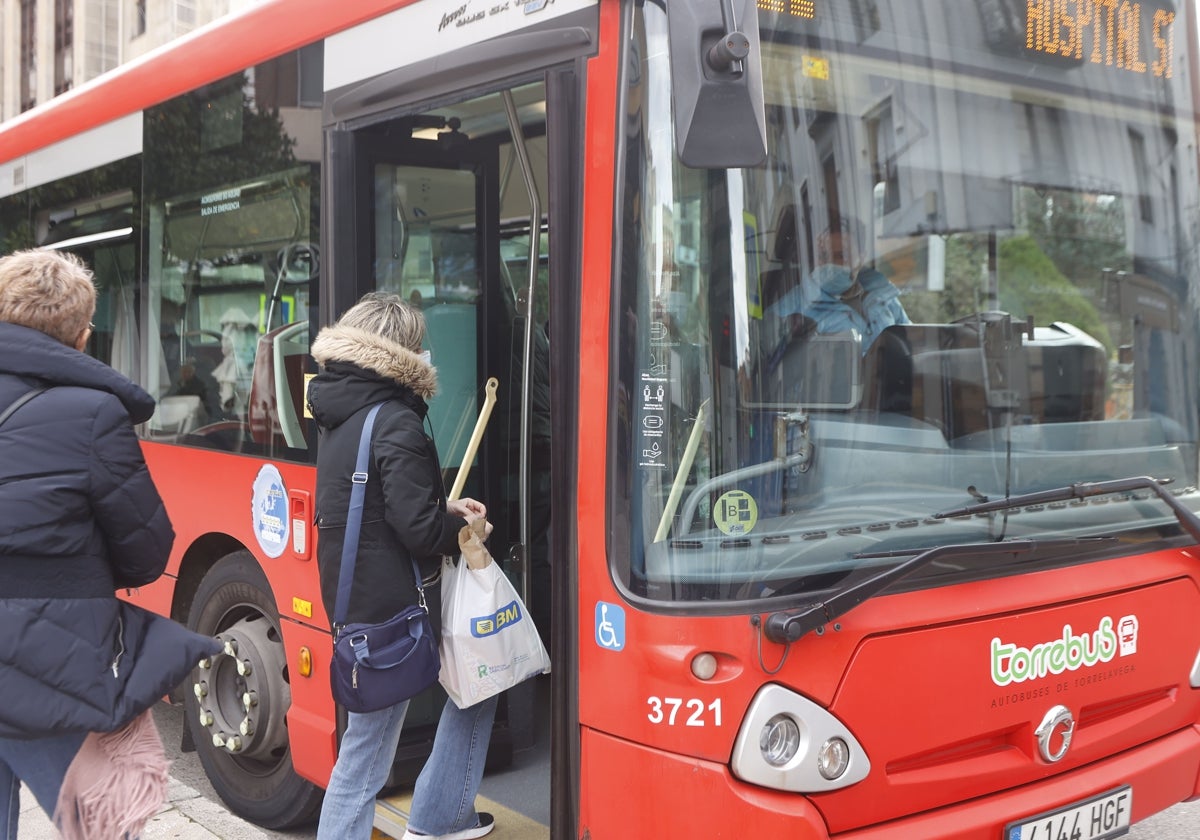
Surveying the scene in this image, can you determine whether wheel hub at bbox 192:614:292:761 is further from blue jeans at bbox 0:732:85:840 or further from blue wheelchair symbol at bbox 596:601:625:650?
blue wheelchair symbol at bbox 596:601:625:650

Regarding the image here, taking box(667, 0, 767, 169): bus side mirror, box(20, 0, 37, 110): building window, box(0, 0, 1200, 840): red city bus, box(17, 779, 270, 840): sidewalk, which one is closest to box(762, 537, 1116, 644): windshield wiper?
box(0, 0, 1200, 840): red city bus

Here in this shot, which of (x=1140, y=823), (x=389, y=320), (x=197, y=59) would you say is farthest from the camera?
(x=197, y=59)

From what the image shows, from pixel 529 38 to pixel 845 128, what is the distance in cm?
88

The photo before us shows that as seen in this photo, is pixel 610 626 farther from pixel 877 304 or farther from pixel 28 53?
pixel 28 53

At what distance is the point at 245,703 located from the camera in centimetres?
419

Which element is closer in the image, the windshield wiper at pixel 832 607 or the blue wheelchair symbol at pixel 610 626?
the windshield wiper at pixel 832 607

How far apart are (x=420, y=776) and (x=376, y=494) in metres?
0.95

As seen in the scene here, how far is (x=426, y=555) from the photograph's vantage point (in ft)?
10.4

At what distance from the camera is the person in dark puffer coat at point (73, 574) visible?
2.47m

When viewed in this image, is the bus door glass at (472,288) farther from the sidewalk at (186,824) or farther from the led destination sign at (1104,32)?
the led destination sign at (1104,32)

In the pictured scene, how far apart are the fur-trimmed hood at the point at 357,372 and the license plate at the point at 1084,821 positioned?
1.92m

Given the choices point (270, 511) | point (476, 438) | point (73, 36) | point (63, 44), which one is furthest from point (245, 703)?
point (63, 44)

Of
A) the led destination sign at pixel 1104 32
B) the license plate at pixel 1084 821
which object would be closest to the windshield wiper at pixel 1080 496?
the license plate at pixel 1084 821

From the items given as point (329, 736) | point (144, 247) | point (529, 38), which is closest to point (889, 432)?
point (529, 38)
